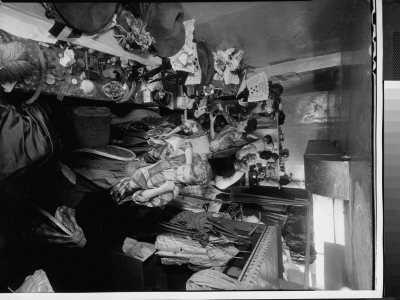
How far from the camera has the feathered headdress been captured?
1520mm

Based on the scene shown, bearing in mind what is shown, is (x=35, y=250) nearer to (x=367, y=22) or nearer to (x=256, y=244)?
(x=256, y=244)

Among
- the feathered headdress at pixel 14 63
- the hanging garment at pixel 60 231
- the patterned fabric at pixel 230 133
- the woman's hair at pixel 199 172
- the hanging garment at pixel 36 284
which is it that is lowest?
the hanging garment at pixel 36 284

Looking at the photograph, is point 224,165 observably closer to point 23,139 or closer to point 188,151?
point 188,151

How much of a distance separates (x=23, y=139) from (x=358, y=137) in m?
2.39

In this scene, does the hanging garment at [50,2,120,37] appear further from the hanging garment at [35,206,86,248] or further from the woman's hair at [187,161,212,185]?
the hanging garment at [35,206,86,248]

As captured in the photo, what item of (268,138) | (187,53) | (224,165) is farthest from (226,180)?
(187,53)

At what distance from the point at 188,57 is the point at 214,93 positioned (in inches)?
16.7

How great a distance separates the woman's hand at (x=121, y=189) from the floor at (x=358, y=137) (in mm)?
1714

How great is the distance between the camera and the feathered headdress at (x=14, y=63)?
1.52m

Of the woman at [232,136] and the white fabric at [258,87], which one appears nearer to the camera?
the white fabric at [258,87]

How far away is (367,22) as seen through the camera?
1.53 meters

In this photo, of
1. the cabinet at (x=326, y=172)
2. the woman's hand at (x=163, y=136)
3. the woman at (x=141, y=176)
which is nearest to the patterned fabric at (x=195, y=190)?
the woman at (x=141, y=176)

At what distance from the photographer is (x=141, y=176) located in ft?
6.36

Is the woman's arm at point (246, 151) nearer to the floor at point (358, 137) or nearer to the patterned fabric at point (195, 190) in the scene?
the patterned fabric at point (195, 190)
